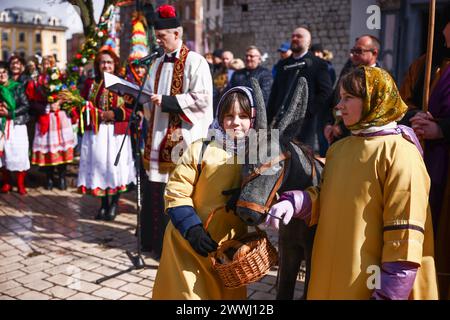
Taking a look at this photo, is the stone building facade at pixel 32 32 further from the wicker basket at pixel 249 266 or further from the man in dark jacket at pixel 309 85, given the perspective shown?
the wicker basket at pixel 249 266

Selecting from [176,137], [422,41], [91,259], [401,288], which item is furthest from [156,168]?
[422,41]

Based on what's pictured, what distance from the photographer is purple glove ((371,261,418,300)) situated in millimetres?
1931

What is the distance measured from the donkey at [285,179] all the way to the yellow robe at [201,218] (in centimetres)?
16

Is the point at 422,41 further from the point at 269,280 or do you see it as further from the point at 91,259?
the point at 91,259

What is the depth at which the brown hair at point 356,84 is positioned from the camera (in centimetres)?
211

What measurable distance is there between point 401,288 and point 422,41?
10.1 meters

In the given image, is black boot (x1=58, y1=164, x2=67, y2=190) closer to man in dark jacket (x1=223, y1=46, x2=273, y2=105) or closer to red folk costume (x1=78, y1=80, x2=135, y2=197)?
red folk costume (x1=78, y1=80, x2=135, y2=197)

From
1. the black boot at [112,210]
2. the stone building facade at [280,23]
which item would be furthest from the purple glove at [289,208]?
the stone building facade at [280,23]

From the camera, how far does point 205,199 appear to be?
2.45 metres

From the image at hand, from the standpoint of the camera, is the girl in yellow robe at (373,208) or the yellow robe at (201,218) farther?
the yellow robe at (201,218)

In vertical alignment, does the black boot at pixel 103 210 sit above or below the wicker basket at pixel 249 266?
below

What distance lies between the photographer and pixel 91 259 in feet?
15.3

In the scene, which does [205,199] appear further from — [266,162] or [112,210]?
[112,210]

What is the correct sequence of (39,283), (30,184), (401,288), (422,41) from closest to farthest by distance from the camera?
1. (401,288)
2. (39,283)
3. (30,184)
4. (422,41)
